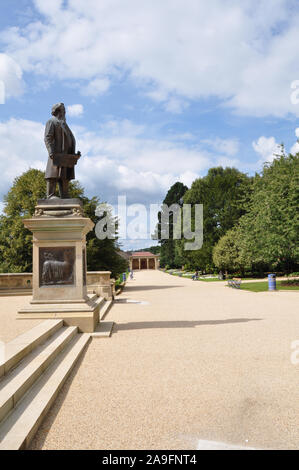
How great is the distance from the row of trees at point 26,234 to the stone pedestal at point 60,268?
14.7 metres

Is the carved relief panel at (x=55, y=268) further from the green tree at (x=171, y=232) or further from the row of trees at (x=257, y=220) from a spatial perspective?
the green tree at (x=171, y=232)

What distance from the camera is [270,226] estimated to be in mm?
24703

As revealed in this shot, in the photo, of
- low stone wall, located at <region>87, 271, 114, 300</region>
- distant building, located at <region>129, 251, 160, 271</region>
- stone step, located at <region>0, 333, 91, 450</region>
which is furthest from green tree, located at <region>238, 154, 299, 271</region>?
distant building, located at <region>129, 251, 160, 271</region>

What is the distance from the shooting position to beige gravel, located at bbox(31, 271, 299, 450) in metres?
3.26

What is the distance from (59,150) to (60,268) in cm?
296

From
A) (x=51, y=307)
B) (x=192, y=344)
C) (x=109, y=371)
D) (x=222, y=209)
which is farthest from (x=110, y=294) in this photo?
(x=222, y=209)

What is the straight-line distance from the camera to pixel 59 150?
8859 mm

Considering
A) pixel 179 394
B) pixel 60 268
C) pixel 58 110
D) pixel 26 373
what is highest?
pixel 58 110

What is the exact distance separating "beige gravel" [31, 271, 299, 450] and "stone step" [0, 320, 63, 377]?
74 centimetres

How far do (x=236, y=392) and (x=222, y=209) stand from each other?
40317 millimetres

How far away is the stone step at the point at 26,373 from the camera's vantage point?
11.8ft

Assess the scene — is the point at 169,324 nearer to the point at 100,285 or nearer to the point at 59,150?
the point at 59,150

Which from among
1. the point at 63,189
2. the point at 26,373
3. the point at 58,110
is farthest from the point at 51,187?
the point at 26,373

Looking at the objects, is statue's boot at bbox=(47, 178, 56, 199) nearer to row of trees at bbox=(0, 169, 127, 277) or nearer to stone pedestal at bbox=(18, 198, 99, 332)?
stone pedestal at bbox=(18, 198, 99, 332)
